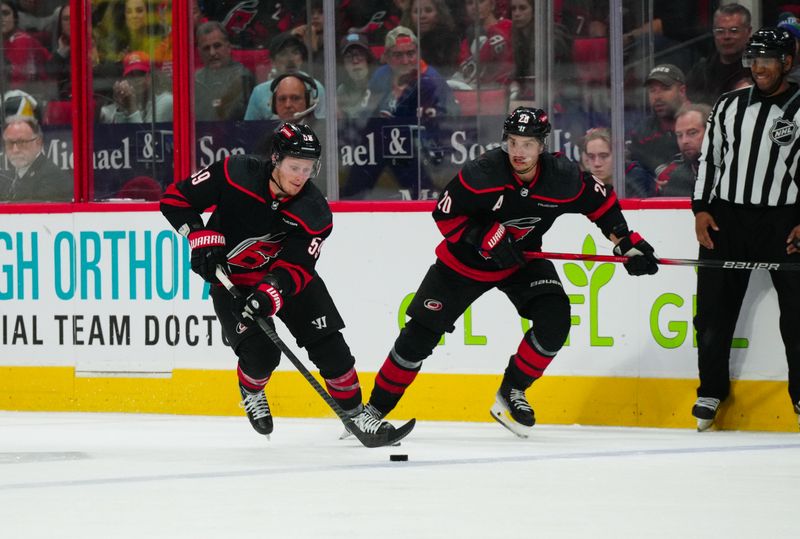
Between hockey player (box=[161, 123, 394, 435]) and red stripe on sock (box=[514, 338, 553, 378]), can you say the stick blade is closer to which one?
hockey player (box=[161, 123, 394, 435])

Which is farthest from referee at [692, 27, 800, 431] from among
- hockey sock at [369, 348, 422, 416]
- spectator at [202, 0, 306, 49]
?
spectator at [202, 0, 306, 49]

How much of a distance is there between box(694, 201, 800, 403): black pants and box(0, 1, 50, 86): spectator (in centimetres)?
284

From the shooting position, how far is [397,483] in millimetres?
4410

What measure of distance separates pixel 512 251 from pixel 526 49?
3.47ft

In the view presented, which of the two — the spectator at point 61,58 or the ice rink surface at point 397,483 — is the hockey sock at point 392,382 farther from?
the spectator at point 61,58

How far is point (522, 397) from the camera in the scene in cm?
557

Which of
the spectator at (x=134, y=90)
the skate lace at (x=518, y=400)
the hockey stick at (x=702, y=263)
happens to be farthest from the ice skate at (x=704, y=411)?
the spectator at (x=134, y=90)

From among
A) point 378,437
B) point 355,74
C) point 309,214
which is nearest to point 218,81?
point 355,74

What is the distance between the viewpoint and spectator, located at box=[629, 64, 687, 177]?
5.89 m

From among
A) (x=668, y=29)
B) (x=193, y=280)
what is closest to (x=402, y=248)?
(x=193, y=280)

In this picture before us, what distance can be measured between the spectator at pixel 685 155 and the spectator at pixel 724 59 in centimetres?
6

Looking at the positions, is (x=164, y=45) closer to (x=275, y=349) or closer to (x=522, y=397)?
(x=275, y=349)

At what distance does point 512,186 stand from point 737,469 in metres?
1.28

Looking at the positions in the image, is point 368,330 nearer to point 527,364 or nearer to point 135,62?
point 527,364
